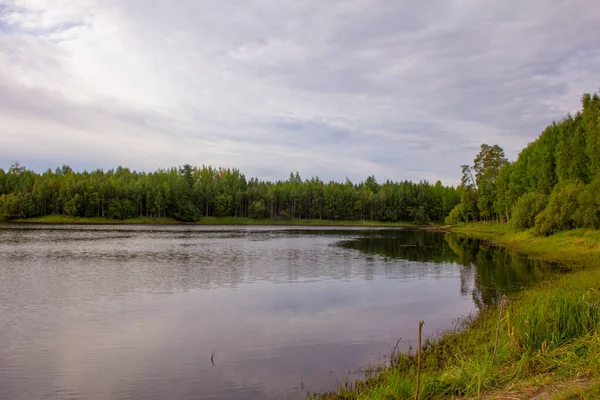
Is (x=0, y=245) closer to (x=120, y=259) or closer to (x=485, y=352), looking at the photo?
(x=120, y=259)

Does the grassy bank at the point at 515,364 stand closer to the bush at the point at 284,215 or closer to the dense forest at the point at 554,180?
the dense forest at the point at 554,180

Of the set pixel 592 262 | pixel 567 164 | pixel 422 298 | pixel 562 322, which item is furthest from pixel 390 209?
pixel 562 322

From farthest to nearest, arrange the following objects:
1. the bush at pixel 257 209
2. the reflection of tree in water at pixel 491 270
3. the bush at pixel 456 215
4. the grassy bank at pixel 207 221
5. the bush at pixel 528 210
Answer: the bush at pixel 257 209, the grassy bank at pixel 207 221, the bush at pixel 456 215, the bush at pixel 528 210, the reflection of tree in water at pixel 491 270

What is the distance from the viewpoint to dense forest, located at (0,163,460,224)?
13325 centimetres

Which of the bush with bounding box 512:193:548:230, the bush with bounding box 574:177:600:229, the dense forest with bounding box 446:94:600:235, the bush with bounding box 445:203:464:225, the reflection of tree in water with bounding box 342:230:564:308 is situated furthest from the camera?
the bush with bounding box 445:203:464:225

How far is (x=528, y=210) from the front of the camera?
193ft

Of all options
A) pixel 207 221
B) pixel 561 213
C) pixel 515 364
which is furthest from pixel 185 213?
pixel 515 364

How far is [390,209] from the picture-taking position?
584ft

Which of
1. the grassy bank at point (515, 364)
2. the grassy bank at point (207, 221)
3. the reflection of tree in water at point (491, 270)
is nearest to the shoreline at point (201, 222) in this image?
the grassy bank at point (207, 221)

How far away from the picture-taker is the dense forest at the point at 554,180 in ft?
156

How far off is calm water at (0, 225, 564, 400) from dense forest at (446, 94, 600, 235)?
14605mm

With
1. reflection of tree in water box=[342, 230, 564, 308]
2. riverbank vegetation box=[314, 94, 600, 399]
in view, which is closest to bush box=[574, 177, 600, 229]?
reflection of tree in water box=[342, 230, 564, 308]

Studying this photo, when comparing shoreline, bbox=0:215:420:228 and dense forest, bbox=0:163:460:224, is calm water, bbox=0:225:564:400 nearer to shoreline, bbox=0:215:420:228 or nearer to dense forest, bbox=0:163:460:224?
shoreline, bbox=0:215:420:228

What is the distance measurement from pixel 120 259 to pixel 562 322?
124 ft
